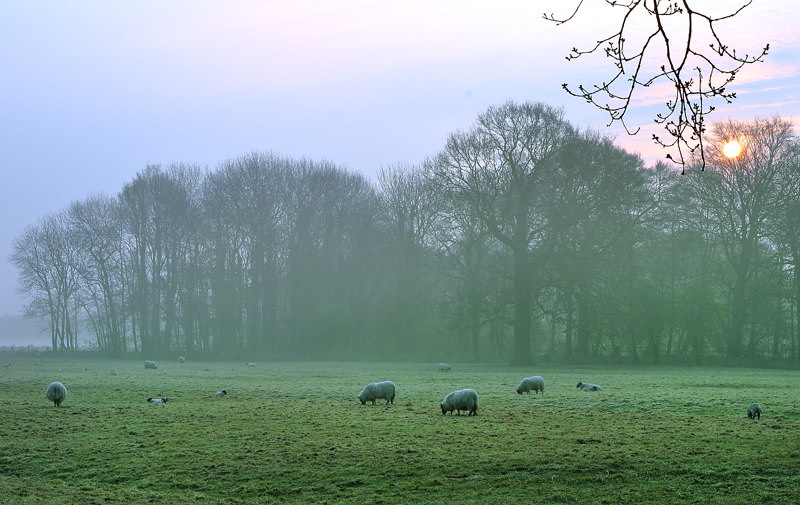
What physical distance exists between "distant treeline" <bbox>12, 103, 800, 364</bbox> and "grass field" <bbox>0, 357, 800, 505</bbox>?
2625cm

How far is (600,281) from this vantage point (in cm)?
5447

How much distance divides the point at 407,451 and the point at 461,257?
47.8m

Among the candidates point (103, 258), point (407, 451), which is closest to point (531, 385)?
point (407, 451)

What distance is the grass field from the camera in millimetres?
13688

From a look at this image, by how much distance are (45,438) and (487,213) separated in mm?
36655

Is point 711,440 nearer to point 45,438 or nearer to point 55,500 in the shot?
point 55,500

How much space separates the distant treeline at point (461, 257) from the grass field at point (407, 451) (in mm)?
26247

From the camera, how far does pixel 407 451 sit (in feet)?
54.6

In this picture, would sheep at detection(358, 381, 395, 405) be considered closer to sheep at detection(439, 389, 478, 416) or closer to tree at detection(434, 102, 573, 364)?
sheep at detection(439, 389, 478, 416)

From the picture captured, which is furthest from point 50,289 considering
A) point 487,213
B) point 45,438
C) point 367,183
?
point 45,438

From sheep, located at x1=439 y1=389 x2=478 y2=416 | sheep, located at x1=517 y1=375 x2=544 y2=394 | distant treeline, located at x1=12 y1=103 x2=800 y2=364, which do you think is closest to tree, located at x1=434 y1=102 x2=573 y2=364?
distant treeline, located at x1=12 y1=103 x2=800 y2=364

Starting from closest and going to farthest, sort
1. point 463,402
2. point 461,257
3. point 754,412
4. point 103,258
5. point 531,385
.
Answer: point 754,412, point 463,402, point 531,385, point 461,257, point 103,258

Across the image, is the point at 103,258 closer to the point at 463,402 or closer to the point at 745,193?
the point at 745,193

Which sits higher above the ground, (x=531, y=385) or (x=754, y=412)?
(x=754, y=412)
